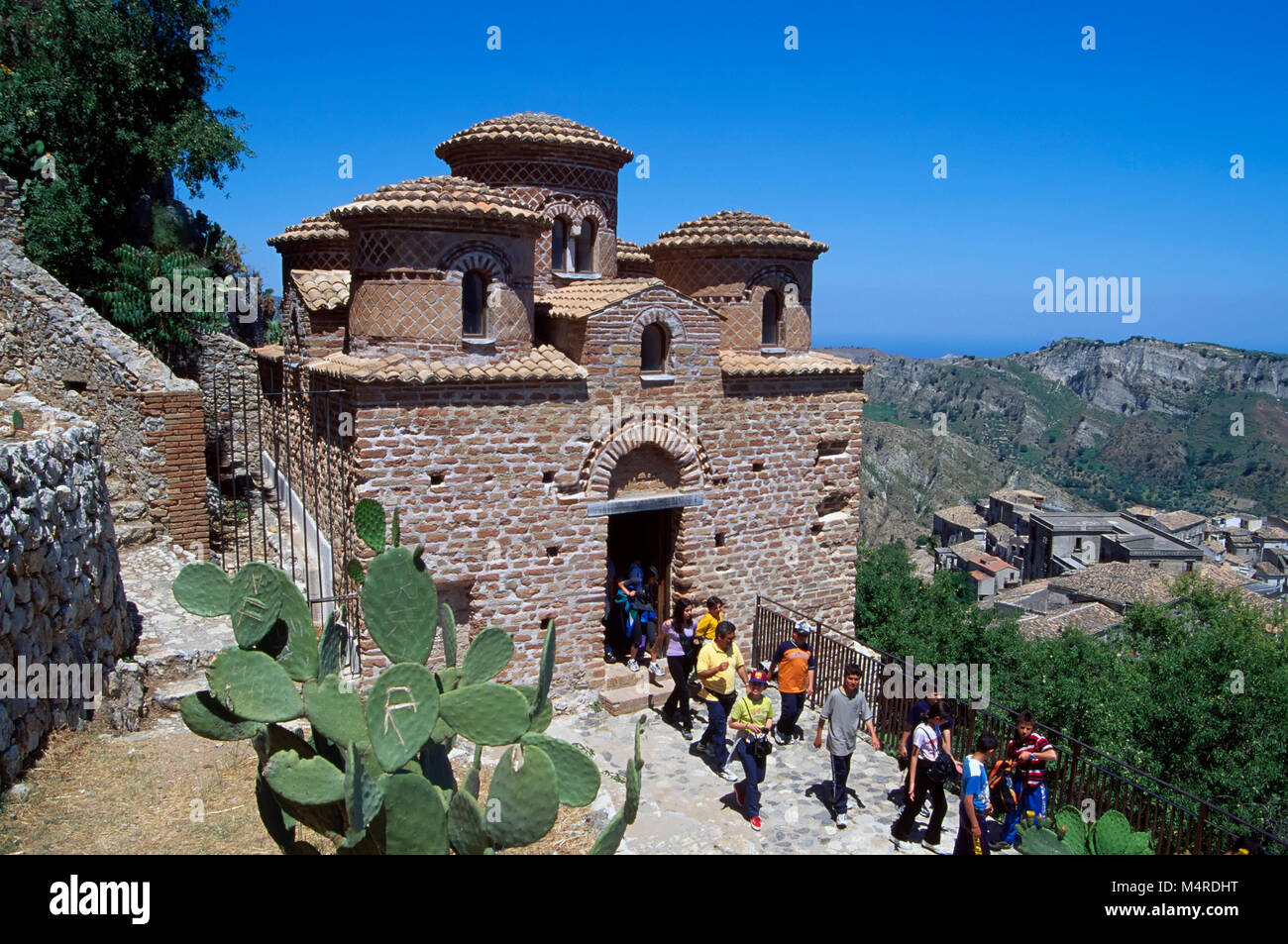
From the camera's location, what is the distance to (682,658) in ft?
36.0

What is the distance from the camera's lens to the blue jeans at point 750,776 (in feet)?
29.6

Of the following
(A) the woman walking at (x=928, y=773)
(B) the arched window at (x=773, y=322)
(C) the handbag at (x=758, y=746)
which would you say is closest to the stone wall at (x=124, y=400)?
(C) the handbag at (x=758, y=746)

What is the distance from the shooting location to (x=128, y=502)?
1258 cm

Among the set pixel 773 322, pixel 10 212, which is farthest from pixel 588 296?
pixel 10 212

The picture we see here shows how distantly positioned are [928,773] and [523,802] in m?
5.18

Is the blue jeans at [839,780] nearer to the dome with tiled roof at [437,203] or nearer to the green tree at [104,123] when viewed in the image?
the dome with tiled roof at [437,203]

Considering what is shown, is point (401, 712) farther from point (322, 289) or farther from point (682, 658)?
point (322, 289)

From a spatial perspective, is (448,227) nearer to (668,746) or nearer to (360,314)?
(360,314)

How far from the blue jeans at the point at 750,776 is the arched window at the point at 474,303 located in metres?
6.20
